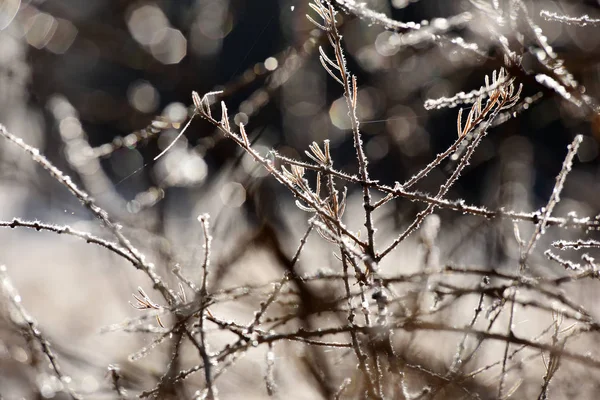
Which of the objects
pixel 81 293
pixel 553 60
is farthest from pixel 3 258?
pixel 553 60

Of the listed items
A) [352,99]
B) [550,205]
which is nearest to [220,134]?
[352,99]

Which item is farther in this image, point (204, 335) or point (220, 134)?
point (220, 134)

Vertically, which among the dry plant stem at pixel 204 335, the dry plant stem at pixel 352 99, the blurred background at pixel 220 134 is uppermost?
the blurred background at pixel 220 134

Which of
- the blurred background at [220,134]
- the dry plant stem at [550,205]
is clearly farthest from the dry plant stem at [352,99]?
the dry plant stem at [550,205]

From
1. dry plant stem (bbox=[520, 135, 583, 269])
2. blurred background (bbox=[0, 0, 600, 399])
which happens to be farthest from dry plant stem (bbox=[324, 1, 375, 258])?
dry plant stem (bbox=[520, 135, 583, 269])

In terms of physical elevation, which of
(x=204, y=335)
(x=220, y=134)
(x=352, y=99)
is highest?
(x=220, y=134)

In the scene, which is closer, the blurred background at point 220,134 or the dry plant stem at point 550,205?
the dry plant stem at point 550,205

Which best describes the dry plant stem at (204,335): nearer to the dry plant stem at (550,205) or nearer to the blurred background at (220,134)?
the blurred background at (220,134)

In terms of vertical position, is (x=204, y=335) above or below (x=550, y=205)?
below

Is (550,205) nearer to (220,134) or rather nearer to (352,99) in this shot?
(352,99)

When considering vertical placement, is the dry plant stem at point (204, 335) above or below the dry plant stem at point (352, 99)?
below
